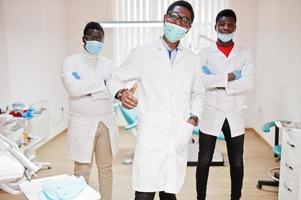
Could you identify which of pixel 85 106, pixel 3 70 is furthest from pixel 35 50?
pixel 85 106

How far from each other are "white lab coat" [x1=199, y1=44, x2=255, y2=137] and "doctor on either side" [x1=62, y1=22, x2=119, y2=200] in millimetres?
684

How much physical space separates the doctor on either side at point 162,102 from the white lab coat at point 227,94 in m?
0.45

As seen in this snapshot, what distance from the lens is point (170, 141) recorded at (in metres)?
1.65

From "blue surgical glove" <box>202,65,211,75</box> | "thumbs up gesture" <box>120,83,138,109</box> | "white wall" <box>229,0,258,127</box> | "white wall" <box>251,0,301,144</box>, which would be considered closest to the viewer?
"thumbs up gesture" <box>120,83,138,109</box>

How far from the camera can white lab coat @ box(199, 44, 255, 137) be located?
2.09m

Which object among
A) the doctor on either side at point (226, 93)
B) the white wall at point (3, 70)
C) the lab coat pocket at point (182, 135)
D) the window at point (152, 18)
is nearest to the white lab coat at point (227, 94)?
the doctor on either side at point (226, 93)

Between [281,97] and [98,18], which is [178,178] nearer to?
[281,97]

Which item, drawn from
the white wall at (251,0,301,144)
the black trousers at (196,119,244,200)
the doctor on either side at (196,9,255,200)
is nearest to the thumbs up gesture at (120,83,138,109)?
the doctor on either side at (196,9,255,200)

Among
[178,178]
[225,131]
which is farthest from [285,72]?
[178,178]

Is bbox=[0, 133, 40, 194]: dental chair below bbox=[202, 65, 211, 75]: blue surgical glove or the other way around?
below

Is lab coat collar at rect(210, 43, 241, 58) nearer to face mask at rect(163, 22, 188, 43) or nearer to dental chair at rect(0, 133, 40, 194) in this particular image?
face mask at rect(163, 22, 188, 43)

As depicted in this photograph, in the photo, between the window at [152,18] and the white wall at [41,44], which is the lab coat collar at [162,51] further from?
the window at [152,18]

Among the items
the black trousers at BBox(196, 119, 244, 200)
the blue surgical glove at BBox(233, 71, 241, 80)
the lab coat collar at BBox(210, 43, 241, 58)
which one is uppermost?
the lab coat collar at BBox(210, 43, 241, 58)

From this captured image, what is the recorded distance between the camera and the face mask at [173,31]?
163 cm
